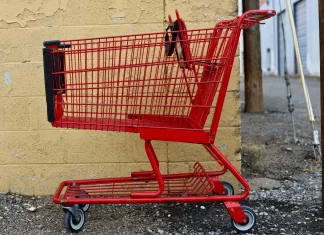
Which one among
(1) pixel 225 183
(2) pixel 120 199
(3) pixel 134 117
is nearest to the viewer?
(2) pixel 120 199

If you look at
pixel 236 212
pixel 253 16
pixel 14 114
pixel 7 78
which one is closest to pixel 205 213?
pixel 236 212

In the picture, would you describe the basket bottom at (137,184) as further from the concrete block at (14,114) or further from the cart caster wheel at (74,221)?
the concrete block at (14,114)

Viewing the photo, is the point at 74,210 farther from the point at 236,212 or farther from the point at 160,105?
the point at 236,212

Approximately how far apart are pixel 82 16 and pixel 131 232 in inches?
68.9

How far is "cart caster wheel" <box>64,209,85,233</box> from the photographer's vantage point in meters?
3.24

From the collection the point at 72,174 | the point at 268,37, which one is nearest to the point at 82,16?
the point at 72,174

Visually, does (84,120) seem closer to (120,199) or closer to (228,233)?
(120,199)

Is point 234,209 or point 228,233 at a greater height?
point 234,209

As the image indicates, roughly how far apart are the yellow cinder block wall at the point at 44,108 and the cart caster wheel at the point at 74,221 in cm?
72

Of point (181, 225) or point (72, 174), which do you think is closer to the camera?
point (181, 225)

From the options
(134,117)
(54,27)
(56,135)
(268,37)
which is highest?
(54,27)

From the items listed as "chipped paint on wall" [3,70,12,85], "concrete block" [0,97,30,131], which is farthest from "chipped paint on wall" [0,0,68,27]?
"concrete block" [0,97,30,131]

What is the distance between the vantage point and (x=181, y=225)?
339 cm

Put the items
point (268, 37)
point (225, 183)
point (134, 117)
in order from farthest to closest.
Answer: point (268, 37) < point (225, 183) < point (134, 117)
